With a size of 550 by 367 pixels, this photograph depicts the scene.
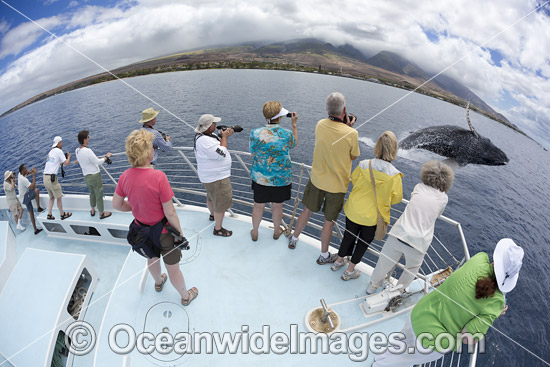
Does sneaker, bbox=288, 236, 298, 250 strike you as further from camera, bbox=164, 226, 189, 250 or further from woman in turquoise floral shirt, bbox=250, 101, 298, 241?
camera, bbox=164, 226, 189, 250

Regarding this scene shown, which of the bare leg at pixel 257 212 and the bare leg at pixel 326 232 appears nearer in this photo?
the bare leg at pixel 326 232

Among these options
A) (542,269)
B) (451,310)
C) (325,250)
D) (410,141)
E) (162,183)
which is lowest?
(542,269)

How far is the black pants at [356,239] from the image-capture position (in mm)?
2336

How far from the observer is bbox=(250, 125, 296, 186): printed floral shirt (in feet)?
7.86

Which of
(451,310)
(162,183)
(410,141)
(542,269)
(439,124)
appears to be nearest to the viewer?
(451,310)

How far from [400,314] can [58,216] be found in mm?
5256

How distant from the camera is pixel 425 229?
1.92 metres

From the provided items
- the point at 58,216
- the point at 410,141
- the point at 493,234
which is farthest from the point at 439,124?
the point at 58,216

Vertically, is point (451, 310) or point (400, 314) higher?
point (451, 310)

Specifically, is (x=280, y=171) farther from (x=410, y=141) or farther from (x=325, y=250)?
(x=410, y=141)

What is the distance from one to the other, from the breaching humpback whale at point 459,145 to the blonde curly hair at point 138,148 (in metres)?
21.0

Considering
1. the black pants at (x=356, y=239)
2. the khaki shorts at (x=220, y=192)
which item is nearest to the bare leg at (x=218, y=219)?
the khaki shorts at (x=220, y=192)

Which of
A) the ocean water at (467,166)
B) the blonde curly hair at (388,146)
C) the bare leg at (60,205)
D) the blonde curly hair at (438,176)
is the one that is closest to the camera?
the blonde curly hair at (438,176)

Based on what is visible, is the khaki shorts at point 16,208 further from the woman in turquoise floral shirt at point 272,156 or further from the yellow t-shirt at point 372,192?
the yellow t-shirt at point 372,192
